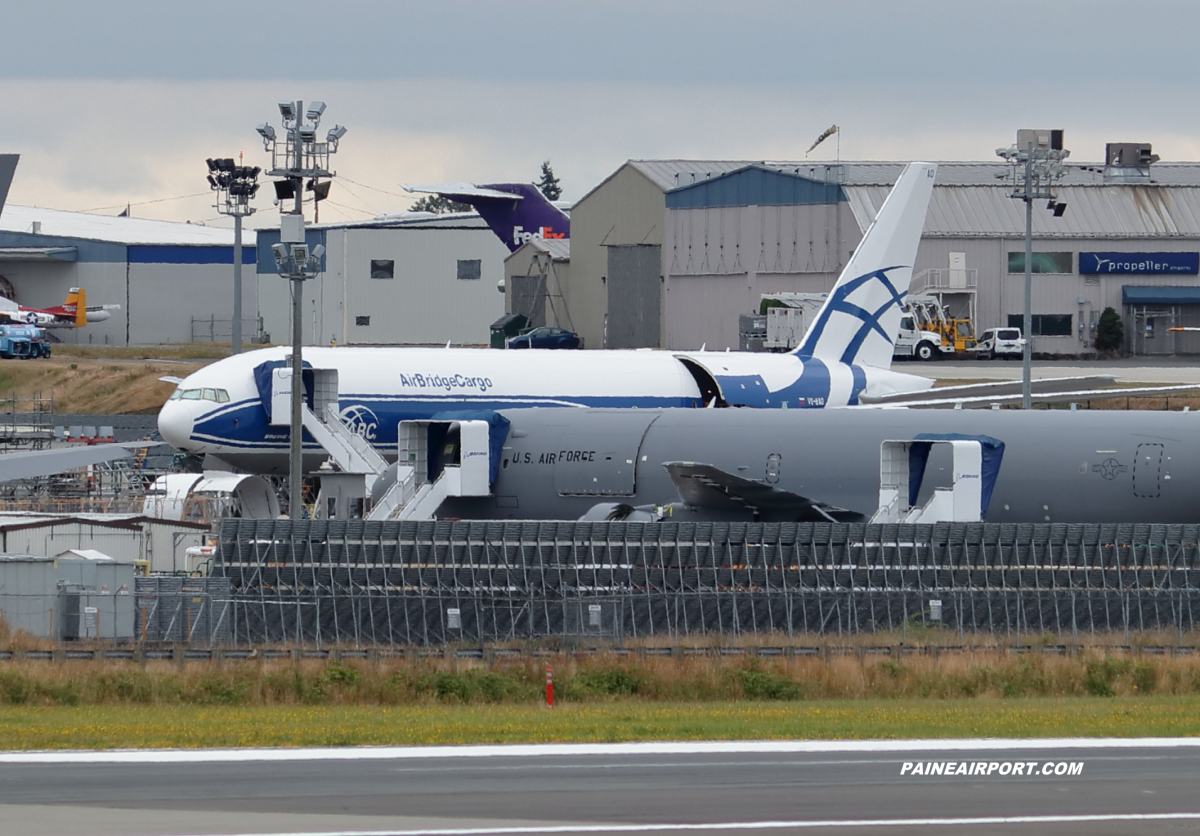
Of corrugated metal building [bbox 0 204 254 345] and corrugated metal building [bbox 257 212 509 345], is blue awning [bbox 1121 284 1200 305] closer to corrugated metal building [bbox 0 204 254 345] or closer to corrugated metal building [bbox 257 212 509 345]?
corrugated metal building [bbox 257 212 509 345]

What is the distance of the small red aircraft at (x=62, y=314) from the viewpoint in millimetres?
110438

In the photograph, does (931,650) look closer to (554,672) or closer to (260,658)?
(554,672)

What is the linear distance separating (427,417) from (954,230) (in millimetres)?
55923

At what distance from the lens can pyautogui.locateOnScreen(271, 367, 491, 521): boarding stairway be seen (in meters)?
40.4

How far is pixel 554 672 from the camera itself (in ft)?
90.6

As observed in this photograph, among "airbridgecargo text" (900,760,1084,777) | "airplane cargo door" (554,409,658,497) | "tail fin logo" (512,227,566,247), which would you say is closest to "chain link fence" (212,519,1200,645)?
"airplane cargo door" (554,409,658,497)

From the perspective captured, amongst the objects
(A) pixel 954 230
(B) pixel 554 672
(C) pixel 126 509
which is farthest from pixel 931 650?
(A) pixel 954 230

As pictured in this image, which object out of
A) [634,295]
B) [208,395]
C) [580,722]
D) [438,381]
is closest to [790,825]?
[580,722]

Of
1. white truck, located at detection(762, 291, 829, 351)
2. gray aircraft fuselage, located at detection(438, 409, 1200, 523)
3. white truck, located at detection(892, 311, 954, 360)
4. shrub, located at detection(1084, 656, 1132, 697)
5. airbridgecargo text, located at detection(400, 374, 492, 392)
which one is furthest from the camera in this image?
white truck, located at detection(892, 311, 954, 360)

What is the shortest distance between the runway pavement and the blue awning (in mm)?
78928

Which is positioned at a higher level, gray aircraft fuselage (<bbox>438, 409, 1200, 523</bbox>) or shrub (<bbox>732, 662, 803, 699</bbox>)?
gray aircraft fuselage (<bbox>438, 409, 1200, 523</bbox>)

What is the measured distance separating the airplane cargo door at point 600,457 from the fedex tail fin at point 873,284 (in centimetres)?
1527

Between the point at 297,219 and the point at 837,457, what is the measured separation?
14.5 meters

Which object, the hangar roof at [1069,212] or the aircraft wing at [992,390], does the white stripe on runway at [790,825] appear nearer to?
the aircraft wing at [992,390]
